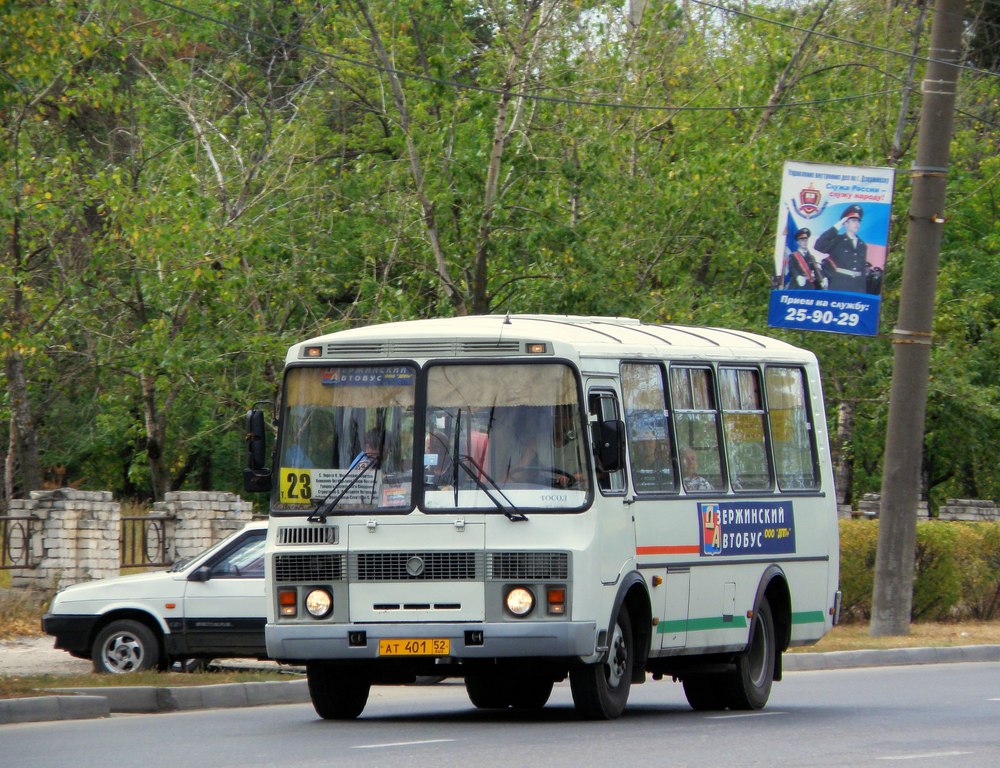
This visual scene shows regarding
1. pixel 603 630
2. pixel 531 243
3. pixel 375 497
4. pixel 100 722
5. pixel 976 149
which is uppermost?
pixel 976 149

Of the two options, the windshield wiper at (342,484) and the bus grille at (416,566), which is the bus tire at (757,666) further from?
the windshield wiper at (342,484)

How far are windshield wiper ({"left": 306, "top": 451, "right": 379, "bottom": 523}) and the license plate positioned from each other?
0.97 m

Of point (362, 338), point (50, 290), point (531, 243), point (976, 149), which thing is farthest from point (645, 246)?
point (362, 338)

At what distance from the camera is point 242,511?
89.9 feet

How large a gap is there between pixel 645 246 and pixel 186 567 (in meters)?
13.3

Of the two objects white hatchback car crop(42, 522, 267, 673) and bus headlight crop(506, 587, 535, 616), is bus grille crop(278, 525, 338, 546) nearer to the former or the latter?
bus headlight crop(506, 587, 535, 616)

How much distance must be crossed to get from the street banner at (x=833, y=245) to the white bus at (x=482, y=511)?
28.3 ft

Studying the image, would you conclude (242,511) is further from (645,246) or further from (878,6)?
(878,6)

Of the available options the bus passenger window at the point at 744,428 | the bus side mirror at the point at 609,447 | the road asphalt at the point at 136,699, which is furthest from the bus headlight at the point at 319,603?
the bus passenger window at the point at 744,428

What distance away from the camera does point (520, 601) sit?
12.5m

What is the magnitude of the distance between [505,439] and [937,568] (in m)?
15.8

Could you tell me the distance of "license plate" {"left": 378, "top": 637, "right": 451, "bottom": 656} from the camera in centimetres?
1248

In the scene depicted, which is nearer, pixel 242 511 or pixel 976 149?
pixel 242 511

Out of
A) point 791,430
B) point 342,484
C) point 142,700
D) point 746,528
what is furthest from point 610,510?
point 142,700
